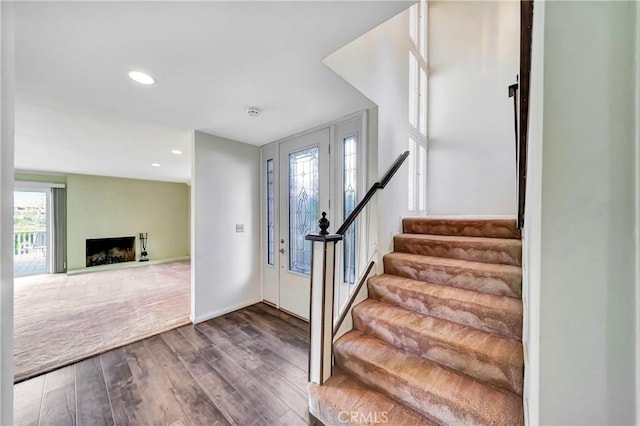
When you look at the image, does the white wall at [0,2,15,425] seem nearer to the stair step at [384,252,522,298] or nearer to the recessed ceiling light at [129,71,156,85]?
the recessed ceiling light at [129,71,156,85]

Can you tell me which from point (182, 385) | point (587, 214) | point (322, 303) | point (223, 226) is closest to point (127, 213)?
point (223, 226)

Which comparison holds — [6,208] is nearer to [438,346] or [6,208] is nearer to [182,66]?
[182,66]

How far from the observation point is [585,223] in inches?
21.7

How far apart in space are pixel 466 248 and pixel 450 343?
3.03ft

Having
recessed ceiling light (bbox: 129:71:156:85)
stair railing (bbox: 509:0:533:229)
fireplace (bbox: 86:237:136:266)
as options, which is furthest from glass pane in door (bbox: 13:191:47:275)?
stair railing (bbox: 509:0:533:229)

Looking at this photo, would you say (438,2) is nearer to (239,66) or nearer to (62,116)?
(239,66)

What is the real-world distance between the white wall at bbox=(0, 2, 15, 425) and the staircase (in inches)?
54.6

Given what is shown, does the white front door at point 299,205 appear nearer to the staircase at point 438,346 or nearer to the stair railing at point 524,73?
the staircase at point 438,346

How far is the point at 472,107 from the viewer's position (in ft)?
11.0

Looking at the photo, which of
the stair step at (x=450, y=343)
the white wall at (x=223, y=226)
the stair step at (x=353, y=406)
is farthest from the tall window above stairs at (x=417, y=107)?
the white wall at (x=223, y=226)

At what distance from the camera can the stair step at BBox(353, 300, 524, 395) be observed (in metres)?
1.25

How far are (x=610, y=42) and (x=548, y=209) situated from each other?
0.38 metres

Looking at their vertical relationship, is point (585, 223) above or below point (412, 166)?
below

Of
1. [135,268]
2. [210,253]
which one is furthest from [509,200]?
[135,268]
